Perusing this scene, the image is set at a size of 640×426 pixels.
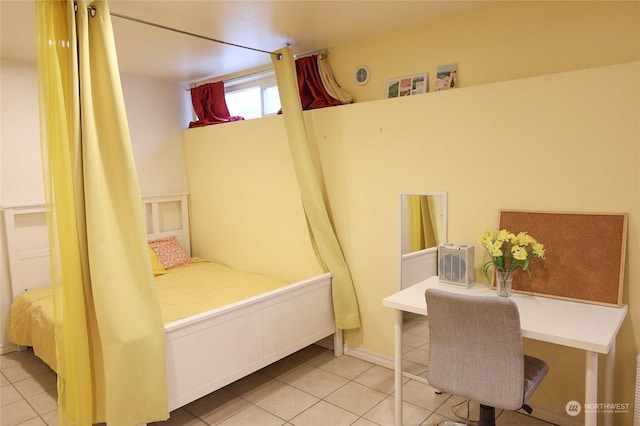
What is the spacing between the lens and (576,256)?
222cm

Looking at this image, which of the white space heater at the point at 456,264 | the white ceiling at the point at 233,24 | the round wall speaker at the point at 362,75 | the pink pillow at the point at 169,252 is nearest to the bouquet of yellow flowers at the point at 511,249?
the white space heater at the point at 456,264

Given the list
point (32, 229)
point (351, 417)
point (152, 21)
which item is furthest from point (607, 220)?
point (32, 229)

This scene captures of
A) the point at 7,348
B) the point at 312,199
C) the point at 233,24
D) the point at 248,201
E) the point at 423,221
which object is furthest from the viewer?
the point at 248,201

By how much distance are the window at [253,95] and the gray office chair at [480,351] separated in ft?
8.66

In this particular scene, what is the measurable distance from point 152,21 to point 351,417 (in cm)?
268

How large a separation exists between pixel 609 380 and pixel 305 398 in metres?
1.68

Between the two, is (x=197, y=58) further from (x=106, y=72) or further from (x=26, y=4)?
(x=106, y=72)

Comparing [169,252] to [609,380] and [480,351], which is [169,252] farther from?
[609,380]

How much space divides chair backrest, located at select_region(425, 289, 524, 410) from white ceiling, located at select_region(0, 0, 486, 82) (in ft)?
5.72

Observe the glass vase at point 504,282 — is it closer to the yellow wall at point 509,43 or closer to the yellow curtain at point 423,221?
the yellow curtain at point 423,221

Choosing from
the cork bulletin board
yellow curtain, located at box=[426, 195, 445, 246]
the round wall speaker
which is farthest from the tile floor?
the round wall speaker

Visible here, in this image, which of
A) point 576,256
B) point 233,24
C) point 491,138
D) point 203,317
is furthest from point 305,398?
Result: point 233,24

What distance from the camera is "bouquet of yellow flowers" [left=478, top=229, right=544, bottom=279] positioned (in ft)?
7.14

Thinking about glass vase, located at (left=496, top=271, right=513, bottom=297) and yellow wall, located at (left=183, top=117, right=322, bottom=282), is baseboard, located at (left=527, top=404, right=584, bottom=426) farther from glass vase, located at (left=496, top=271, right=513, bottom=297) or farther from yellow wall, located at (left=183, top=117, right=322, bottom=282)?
yellow wall, located at (left=183, top=117, right=322, bottom=282)
